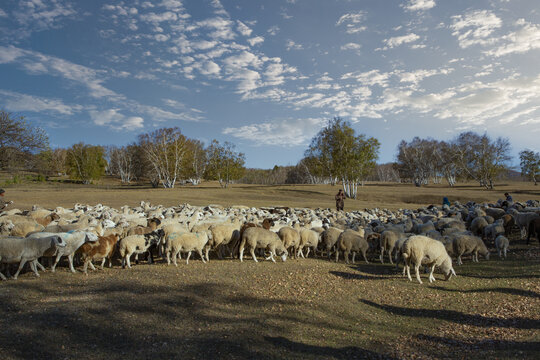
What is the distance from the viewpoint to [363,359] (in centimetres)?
579

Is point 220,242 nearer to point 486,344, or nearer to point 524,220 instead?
Result: point 486,344

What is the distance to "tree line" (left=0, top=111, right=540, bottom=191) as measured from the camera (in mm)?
27812

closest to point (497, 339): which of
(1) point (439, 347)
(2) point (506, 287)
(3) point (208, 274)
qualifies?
(1) point (439, 347)

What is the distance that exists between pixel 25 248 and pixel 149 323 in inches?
202

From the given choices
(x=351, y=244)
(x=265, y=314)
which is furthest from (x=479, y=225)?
(x=265, y=314)

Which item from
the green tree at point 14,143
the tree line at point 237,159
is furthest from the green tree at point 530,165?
the green tree at point 14,143

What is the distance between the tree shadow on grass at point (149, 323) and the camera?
218 inches

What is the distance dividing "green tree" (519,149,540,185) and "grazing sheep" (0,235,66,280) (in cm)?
8438

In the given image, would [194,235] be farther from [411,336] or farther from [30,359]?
[411,336]

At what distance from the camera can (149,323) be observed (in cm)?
648

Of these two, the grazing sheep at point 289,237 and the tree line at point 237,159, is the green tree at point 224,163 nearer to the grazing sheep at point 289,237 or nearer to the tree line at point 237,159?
the tree line at point 237,159

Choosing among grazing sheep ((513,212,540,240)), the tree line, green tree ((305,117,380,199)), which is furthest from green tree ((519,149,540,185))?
grazing sheep ((513,212,540,240))

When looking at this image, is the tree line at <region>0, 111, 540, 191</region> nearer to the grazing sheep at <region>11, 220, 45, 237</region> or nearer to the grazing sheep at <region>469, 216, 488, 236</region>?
the grazing sheep at <region>11, 220, 45, 237</region>

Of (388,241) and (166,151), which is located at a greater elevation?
(166,151)
